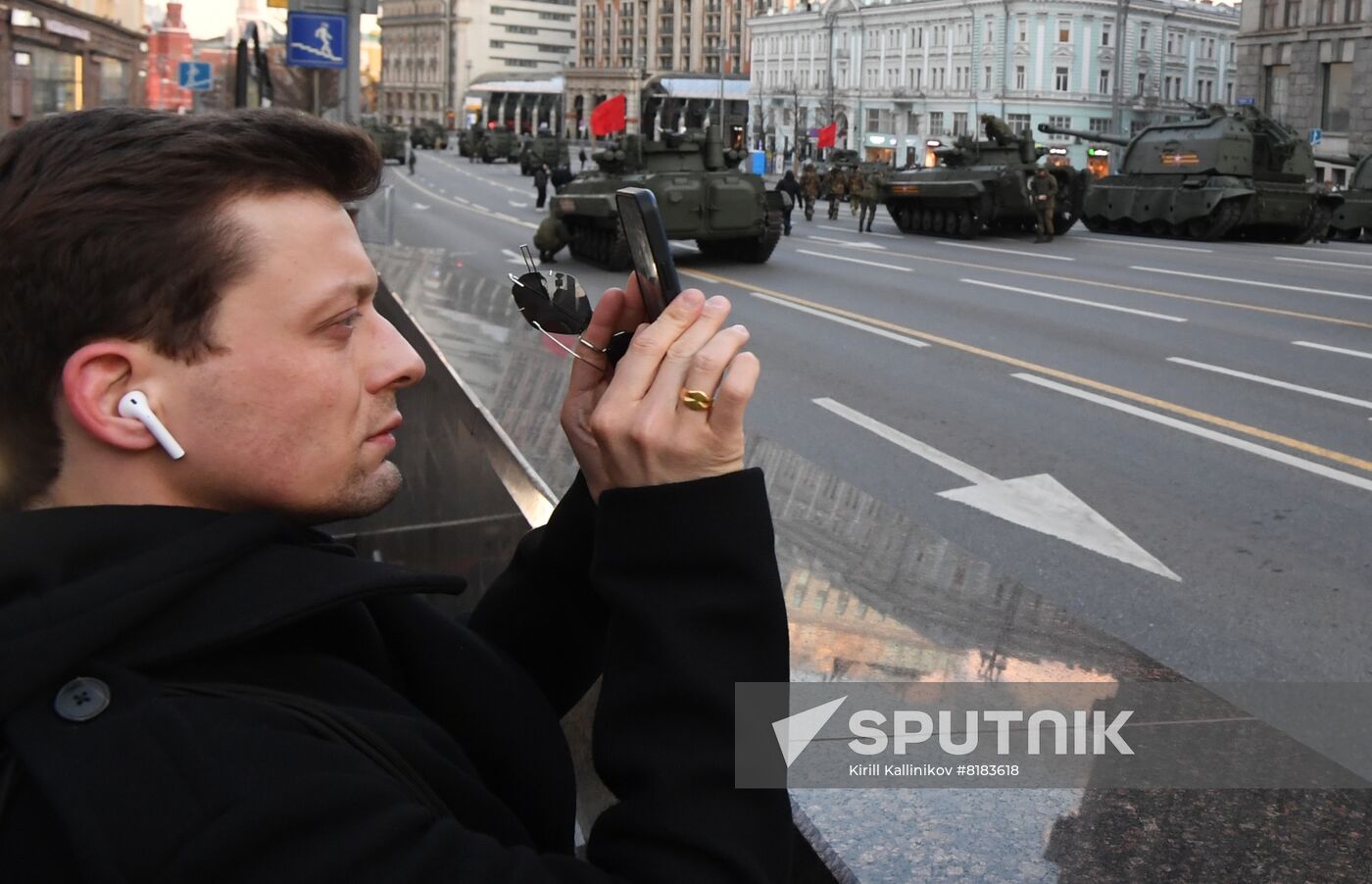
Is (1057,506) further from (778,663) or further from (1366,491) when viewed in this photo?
(778,663)

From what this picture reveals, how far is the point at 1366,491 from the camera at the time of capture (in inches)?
307

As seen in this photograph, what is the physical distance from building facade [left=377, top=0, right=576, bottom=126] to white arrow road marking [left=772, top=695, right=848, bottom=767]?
175m

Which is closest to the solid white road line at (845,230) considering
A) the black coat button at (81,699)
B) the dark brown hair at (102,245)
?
the dark brown hair at (102,245)

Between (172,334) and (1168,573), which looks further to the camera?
(1168,573)

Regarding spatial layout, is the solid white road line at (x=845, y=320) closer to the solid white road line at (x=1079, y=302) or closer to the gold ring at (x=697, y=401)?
the solid white road line at (x=1079, y=302)

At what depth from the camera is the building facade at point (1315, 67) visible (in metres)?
51.0

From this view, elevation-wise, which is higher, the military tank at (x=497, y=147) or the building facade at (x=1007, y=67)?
the building facade at (x=1007, y=67)

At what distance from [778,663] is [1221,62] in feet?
333

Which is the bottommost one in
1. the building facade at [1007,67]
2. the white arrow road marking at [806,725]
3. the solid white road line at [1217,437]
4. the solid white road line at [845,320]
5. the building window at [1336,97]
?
the solid white road line at [1217,437]

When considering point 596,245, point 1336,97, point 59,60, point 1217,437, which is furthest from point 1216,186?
point 1336,97

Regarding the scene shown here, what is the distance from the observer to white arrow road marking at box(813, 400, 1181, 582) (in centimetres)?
664

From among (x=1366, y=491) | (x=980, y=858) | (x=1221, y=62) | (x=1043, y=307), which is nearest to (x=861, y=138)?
(x=1221, y=62)

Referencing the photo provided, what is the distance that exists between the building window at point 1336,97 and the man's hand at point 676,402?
189 feet

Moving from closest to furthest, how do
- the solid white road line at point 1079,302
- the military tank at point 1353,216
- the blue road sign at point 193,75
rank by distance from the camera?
the solid white road line at point 1079,302 < the blue road sign at point 193,75 < the military tank at point 1353,216
